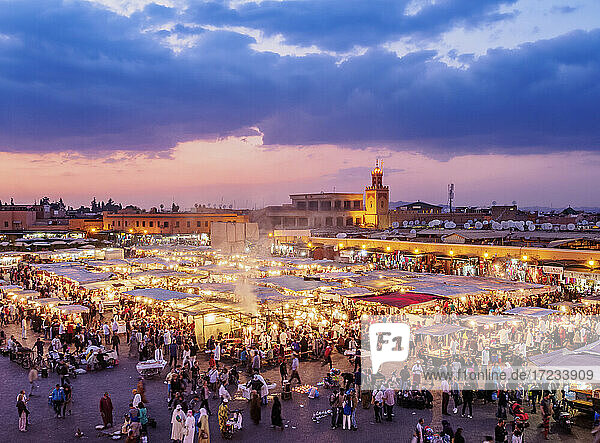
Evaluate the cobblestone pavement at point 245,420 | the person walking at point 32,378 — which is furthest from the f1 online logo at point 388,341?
the person walking at point 32,378

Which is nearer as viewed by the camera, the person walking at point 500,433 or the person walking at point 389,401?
the person walking at point 500,433

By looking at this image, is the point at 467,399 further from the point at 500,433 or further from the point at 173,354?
the point at 173,354

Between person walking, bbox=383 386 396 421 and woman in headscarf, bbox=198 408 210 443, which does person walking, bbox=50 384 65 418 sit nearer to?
woman in headscarf, bbox=198 408 210 443

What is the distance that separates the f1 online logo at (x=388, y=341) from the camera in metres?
15.0

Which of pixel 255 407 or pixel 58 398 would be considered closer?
pixel 255 407

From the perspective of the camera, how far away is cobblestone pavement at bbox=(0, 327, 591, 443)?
33.2 ft

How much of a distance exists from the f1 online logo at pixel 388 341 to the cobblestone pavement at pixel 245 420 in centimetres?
240

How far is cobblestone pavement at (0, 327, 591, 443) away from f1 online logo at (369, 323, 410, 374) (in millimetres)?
2396

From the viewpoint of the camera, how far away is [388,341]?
15656 mm

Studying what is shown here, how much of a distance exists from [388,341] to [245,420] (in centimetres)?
600

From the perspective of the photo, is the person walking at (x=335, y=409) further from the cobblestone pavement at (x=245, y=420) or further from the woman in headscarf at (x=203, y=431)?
the woman in headscarf at (x=203, y=431)

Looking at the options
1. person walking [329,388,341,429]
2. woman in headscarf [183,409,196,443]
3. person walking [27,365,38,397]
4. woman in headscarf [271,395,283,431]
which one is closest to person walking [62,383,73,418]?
person walking [27,365,38,397]

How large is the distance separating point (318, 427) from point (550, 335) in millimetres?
9210

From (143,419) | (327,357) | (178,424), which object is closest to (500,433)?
(178,424)
